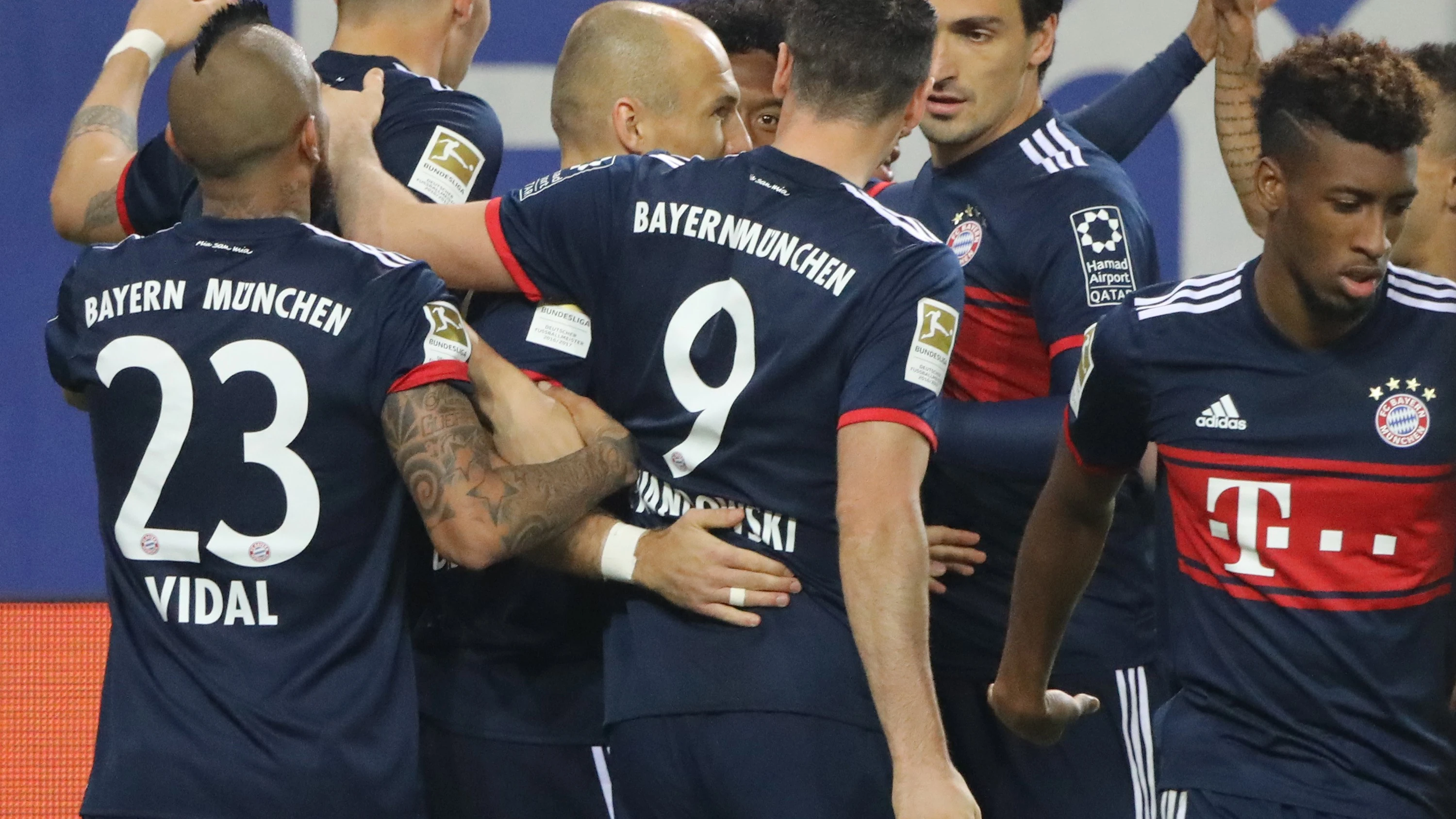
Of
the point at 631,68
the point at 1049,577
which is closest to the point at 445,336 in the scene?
the point at 631,68

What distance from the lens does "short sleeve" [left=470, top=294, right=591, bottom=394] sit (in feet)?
10.3

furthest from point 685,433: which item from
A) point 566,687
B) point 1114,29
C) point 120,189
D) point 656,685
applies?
point 1114,29

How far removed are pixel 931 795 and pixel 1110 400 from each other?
776 mm

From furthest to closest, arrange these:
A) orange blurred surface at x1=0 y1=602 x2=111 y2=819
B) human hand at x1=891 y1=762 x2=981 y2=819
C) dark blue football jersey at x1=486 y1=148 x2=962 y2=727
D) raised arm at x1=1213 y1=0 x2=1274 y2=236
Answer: orange blurred surface at x1=0 y1=602 x2=111 y2=819 < raised arm at x1=1213 y1=0 x2=1274 y2=236 < dark blue football jersey at x1=486 y1=148 x2=962 y2=727 < human hand at x1=891 y1=762 x2=981 y2=819

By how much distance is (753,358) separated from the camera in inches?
113

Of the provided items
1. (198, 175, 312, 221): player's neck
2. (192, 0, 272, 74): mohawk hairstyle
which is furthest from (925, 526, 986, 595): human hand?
(192, 0, 272, 74): mohawk hairstyle

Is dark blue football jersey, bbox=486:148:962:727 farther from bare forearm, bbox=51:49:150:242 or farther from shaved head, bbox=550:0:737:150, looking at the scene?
bare forearm, bbox=51:49:150:242

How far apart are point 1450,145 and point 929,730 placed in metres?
1.96

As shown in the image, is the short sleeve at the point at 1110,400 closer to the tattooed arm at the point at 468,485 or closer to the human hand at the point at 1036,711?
the human hand at the point at 1036,711

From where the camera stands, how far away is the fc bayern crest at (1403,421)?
2.64 metres

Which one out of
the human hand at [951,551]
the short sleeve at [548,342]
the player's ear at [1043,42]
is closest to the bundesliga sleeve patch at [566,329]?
the short sleeve at [548,342]

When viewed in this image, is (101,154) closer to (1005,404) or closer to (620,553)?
(620,553)

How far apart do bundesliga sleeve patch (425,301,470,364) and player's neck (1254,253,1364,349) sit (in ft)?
4.46

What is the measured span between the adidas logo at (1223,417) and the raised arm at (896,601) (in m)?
0.48
